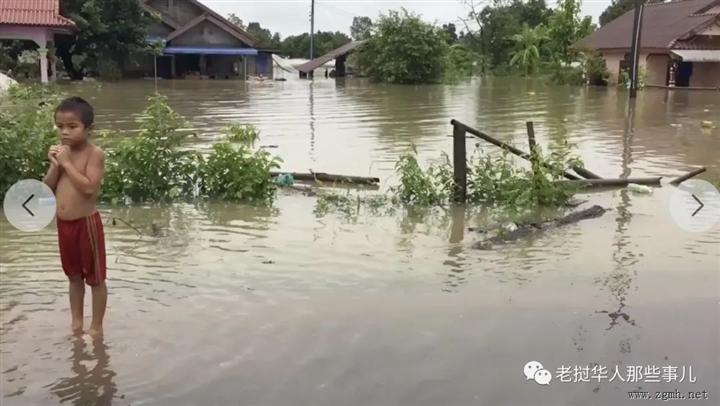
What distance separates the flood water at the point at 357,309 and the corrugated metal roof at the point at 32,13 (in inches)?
820

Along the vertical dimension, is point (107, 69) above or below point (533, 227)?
above

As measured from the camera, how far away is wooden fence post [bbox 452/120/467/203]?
29.6 ft

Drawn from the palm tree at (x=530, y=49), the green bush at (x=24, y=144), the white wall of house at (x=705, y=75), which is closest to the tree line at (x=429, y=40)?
the palm tree at (x=530, y=49)

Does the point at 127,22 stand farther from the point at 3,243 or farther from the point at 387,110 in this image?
the point at 3,243

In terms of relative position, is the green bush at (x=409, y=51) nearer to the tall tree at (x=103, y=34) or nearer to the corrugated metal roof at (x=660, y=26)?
the corrugated metal roof at (x=660, y=26)

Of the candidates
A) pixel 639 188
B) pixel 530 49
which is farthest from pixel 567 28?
pixel 639 188

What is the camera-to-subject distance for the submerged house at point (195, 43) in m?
45.0

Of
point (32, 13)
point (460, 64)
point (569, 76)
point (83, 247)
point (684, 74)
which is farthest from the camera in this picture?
point (460, 64)

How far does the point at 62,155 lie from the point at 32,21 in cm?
2507

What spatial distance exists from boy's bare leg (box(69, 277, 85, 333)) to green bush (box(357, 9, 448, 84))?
129 ft

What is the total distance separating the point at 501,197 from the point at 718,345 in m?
4.38

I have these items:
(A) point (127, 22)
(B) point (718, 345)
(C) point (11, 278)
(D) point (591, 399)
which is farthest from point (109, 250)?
(A) point (127, 22)

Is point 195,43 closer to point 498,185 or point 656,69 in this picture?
point 656,69

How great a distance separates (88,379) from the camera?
14.0 feet
